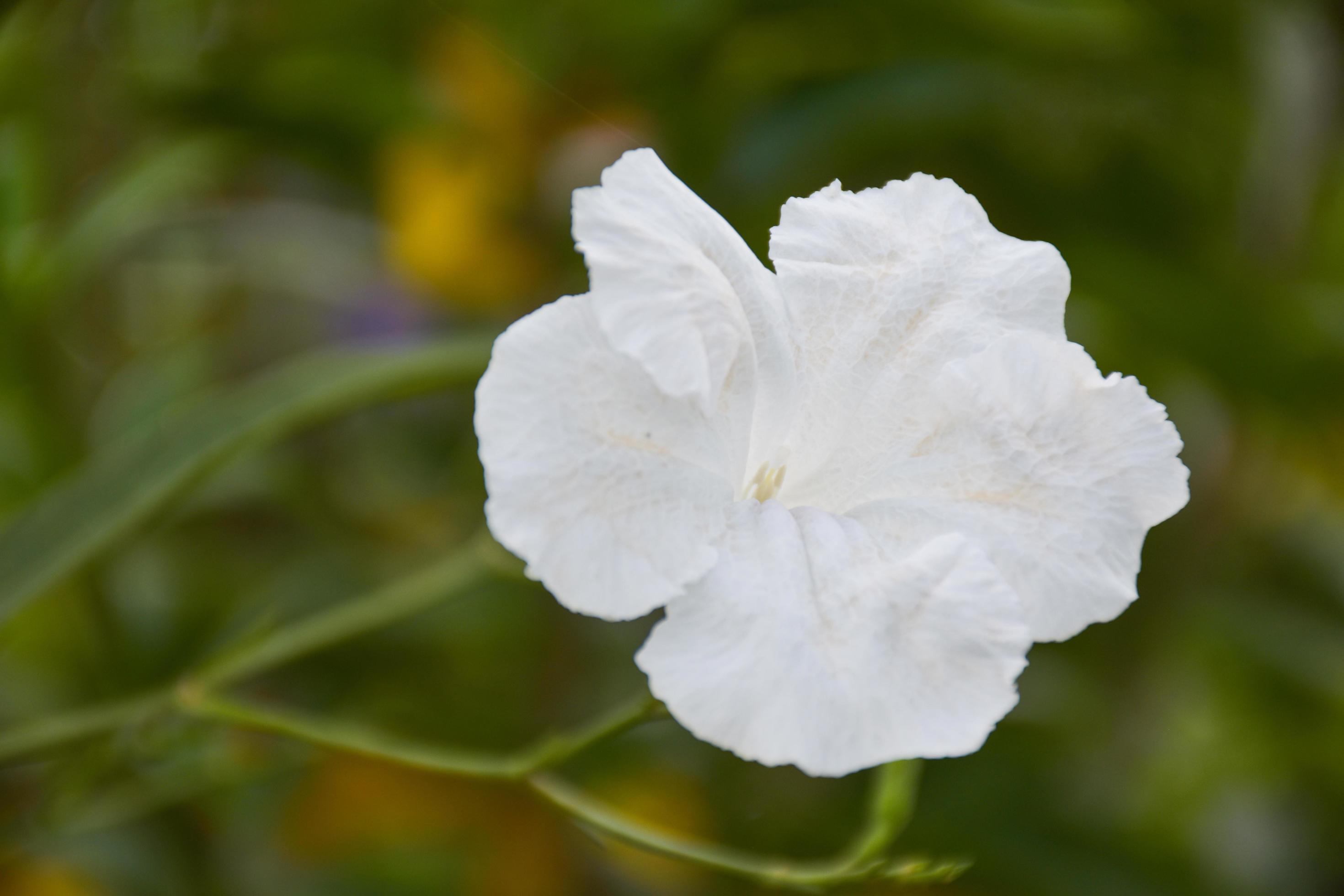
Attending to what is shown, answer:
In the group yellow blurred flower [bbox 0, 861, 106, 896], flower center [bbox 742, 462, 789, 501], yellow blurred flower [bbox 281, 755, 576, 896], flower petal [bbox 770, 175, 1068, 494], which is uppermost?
flower petal [bbox 770, 175, 1068, 494]

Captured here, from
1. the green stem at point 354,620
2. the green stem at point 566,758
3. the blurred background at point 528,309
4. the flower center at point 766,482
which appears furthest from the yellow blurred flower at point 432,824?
the flower center at point 766,482

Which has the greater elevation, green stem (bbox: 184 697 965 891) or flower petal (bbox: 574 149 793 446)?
flower petal (bbox: 574 149 793 446)

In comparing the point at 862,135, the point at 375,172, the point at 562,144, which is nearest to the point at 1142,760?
the point at 862,135

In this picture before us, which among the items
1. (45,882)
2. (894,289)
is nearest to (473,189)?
(45,882)

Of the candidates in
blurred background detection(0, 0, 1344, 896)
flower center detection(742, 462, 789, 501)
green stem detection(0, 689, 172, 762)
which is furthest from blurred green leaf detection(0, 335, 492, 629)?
flower center detection(742, 462, 789, 501)

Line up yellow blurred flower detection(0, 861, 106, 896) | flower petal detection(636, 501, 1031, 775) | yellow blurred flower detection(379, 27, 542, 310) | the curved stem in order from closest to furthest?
1. flower petal detection(636, 501, 1031, 775)
2. the curved stem
3. yellow blurred flower detection(0, 861, 106, 896)
4. yellow blurred flower detection(379, 27, 542, 310)

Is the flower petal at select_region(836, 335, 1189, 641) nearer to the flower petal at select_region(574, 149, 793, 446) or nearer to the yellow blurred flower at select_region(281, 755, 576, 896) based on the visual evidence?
the flower petal at select_region(574, 149, 793, 446)

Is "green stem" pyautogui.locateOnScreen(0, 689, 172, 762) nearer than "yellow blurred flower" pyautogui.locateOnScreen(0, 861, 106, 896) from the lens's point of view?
Yes
